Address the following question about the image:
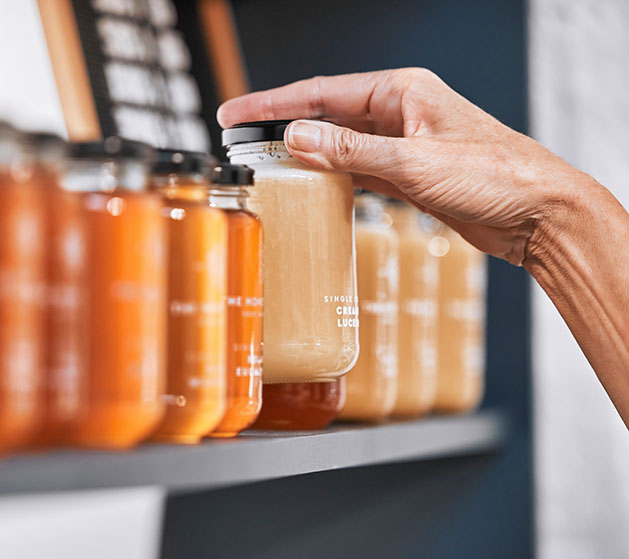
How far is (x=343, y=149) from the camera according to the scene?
Answer: 0.91 m

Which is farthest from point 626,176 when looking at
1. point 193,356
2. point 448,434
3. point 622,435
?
point 193,356

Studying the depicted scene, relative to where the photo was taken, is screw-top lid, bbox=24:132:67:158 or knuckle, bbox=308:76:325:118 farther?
knuckle, bbox=308:76:325:118

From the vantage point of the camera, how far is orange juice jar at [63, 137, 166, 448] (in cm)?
61

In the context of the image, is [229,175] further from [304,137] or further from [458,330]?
[458,330]

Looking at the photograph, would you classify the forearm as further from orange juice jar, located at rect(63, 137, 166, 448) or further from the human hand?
orange juice jar, located at rect(63, 137, 166, 448)

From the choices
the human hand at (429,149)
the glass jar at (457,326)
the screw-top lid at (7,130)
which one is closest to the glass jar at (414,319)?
the glass jar at (457,326)

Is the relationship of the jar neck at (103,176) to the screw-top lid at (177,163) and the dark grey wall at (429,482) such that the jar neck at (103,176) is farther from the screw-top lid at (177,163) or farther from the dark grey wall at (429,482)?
the dark grey wall at (429,482)

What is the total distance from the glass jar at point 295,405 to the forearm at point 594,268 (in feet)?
1.16

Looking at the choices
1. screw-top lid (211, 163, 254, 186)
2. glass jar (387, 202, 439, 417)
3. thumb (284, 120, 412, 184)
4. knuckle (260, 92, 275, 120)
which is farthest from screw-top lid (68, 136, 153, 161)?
glass jar (387, 202, 439, 417)

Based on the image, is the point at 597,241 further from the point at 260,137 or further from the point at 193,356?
the point at 193,356

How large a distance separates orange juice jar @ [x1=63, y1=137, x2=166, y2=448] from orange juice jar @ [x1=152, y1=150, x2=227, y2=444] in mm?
55

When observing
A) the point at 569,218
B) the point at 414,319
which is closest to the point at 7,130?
the point at 569,218

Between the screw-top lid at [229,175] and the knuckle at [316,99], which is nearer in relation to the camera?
the screw-top lid at [229,175]

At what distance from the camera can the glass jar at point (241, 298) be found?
0.79m
